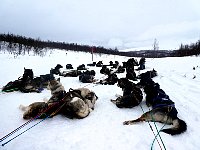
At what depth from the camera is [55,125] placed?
12.5ft

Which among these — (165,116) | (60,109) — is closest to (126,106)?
(165,116)

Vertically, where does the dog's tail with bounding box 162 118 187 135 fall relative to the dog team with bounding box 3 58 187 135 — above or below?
below

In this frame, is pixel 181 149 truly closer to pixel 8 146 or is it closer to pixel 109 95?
pixel 8 146

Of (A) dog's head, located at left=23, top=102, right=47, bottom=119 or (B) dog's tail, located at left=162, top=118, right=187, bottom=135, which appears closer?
(B) dog's tail, located at left=162, top=118, right=187, bottom=135

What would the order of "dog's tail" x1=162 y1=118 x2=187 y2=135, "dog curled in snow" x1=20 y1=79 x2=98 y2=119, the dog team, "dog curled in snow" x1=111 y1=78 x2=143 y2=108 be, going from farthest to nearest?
"dog curled in snow" x1=111 y1=78 x2=143 y2=108
"dog curled in snow" x1=20 y1=79 x2=98 y2=119
the dog team
"dog's tail" x1=162 y1=118 x2=187 y2=135

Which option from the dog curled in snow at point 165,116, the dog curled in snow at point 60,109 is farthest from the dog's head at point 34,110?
the dog curled in snow at point 165,116

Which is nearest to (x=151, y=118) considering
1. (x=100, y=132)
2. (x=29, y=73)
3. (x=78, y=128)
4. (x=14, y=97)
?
(x=100, y=132)

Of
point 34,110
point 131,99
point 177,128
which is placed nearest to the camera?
point 177,128

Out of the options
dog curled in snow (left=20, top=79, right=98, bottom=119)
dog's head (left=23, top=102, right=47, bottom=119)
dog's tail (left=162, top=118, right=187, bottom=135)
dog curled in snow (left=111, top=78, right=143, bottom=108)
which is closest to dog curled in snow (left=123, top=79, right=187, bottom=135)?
dog's tail (left=162, top=118, right=187, bottom=135)

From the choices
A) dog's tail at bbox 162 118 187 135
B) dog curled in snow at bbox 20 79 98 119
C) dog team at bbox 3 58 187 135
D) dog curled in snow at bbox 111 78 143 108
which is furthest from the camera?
dog curled in snow at bbox 111 78 143 108

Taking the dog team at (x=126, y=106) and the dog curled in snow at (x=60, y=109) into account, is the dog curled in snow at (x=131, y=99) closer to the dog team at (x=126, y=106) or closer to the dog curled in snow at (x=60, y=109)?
the dog team at (x=126, y=106)

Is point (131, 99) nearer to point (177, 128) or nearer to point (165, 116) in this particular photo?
point (165, 116)

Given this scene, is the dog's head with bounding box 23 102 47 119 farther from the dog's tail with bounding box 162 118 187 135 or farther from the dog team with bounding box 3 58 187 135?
the dog's tail with bounding box 162 118 187 135

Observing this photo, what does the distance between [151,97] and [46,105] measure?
8.76ft
